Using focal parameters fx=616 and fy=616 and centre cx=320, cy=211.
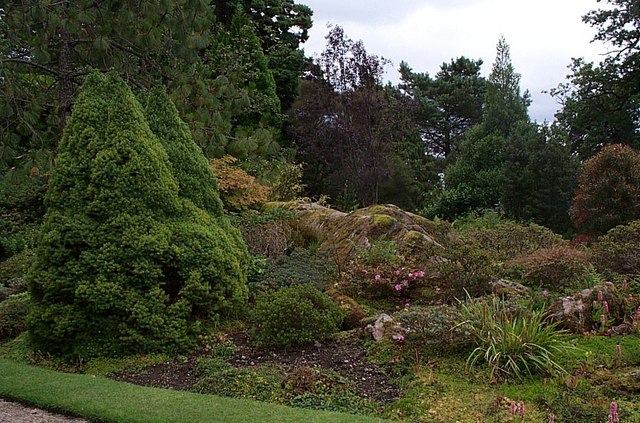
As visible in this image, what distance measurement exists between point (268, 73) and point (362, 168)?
5.20 metres

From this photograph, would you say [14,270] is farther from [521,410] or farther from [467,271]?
[521,410]

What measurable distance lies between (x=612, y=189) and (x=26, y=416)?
12.2 m

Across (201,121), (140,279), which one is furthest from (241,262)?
(201,121)

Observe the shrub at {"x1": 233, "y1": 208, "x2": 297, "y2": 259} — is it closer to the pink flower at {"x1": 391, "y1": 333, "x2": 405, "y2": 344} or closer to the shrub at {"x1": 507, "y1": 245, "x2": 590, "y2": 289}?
the shrub at {"x1": 507, "y1": 245, "x2": 590, "y2": 289}

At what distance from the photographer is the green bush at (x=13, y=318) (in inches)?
298

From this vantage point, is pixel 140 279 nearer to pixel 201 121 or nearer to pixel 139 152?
pixel 139 152

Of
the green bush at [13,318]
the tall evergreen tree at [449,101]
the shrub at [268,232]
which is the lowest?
the green bush at [13,318]

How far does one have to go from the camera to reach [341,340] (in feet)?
21.4

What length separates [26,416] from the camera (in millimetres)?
4754

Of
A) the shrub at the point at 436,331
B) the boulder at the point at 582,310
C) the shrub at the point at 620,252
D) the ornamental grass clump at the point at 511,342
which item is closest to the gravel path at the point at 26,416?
the shrub at the point at 436,331

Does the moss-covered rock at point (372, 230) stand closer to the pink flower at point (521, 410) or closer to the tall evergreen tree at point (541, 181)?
the pink flower at point (521, 410)

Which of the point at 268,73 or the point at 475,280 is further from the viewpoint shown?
the point at 268,73

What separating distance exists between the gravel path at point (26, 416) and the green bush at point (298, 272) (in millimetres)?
3643

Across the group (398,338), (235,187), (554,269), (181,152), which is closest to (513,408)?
(398,338)
